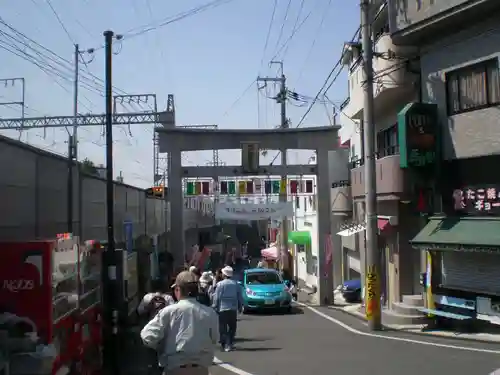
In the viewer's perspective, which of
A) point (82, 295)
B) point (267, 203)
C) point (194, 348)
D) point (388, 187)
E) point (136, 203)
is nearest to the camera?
point (194, 348)

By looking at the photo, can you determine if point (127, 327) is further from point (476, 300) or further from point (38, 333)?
point (476, 300)

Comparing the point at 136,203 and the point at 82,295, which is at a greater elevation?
the point at 136,203

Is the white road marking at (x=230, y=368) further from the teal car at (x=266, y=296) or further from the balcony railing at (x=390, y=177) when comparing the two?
the teal car at (x=266, y=296)

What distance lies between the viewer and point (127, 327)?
35.4 ft

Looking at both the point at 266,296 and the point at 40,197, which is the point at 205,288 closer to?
the point at 40,197

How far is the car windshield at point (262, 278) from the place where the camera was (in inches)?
900

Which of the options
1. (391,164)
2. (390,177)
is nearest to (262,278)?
(390,177)

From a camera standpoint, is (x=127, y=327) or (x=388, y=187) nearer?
(x=127, y=327)

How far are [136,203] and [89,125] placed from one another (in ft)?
73.4

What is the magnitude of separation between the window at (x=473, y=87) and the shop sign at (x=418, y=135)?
57 cm

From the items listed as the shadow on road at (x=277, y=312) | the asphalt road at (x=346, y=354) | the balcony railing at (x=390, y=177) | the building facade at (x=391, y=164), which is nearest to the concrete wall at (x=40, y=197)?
the asphalt road at (x=346, y=354)

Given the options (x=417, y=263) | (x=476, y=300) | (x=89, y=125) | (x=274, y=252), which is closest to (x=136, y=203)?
(x=417, y=263)

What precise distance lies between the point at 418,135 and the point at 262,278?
9786 millimetres

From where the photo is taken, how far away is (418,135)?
15.6m
